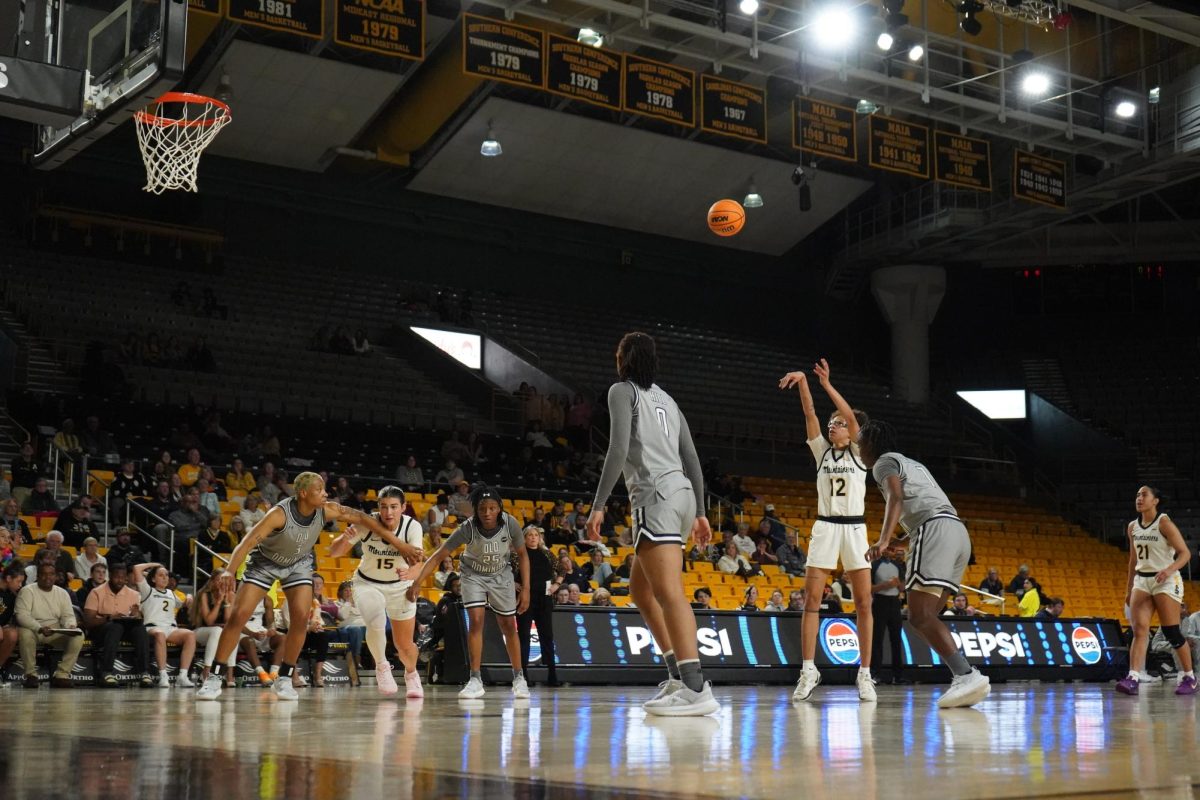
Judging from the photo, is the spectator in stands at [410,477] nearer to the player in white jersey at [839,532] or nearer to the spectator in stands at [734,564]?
the spectator in stands at [734,564]

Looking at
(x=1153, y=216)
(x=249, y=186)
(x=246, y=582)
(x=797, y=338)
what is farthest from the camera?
(x=797, y=338)

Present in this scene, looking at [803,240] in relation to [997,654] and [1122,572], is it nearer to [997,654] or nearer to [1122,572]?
[1122,572]

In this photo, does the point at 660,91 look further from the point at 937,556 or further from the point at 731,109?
the point at 937,556

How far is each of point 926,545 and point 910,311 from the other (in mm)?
28829

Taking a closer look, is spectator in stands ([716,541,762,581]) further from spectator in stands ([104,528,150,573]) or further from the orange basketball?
spectator in stands ([104,528,150,573])

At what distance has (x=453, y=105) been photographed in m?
28.0

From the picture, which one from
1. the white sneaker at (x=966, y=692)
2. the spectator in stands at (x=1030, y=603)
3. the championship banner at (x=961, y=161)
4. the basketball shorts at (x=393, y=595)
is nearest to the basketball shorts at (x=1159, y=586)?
the white sneaker at (x=966, y=692)

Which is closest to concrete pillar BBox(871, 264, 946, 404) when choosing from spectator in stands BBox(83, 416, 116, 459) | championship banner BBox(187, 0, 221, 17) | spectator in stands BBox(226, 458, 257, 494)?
spectator in stands BBox(226, 458, 257, 494)

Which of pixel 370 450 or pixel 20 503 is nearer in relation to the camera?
pixel 20 503

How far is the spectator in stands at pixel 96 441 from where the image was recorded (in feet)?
68.7

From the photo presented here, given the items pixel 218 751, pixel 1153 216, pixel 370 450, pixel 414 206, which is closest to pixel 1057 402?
pixel 1153 216

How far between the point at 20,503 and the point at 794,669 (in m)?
10.7

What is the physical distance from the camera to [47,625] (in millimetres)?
14406

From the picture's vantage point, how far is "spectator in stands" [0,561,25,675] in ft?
46.4
